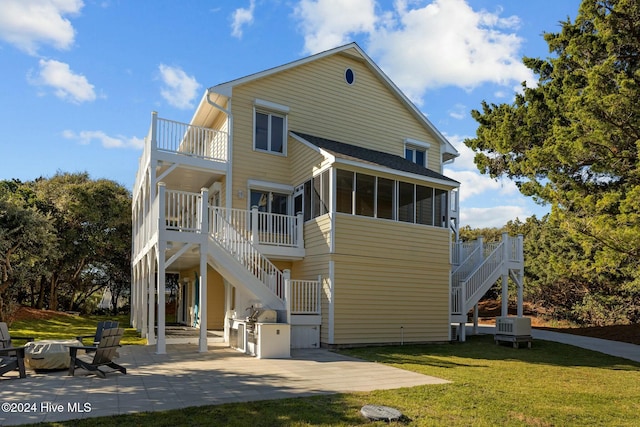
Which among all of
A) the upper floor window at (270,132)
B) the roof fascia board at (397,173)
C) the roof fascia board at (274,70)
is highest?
the roof fascia board at (274,70)

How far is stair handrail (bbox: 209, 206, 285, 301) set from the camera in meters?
13.1

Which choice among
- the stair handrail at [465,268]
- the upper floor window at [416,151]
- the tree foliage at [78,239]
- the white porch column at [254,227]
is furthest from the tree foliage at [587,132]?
the tree foliage at [78,239]

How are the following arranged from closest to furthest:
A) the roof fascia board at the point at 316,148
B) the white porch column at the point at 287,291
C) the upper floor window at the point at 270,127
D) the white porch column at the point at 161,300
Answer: the white porch column at the point at 161,300 < the white porch column at the point at 287,291 < the roof fascia board at the point at 316,148 < the upper floor window at the point at 270,127

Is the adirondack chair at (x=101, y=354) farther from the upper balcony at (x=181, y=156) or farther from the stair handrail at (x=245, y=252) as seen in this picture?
the upper balcony at (x=181, y=156)

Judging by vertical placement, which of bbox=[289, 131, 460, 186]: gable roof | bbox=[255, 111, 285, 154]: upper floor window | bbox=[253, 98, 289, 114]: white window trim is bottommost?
bbox=[289, 131, 460, 186]: gable roof

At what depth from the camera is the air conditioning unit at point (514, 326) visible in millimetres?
14617

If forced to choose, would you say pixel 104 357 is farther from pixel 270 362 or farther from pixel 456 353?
pixel 456 353

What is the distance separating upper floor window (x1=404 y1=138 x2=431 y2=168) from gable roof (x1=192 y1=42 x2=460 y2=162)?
2.56ft

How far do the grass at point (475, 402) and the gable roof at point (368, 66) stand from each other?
30.5 feet

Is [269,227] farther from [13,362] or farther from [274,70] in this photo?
[13,362]

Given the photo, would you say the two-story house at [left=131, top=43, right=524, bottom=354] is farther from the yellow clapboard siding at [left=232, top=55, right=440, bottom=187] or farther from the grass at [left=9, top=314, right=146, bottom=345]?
the grass at [left=9, top=314, right=146, bottom=345]

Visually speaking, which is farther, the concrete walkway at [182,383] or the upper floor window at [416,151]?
the upper floor window at [416,151]

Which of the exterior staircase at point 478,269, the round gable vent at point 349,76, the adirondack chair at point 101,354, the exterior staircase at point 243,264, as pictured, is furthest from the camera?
the round gable vent at point 349,76

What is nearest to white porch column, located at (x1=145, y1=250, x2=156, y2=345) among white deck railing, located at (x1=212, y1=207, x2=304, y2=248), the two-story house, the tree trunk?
the two-story house
